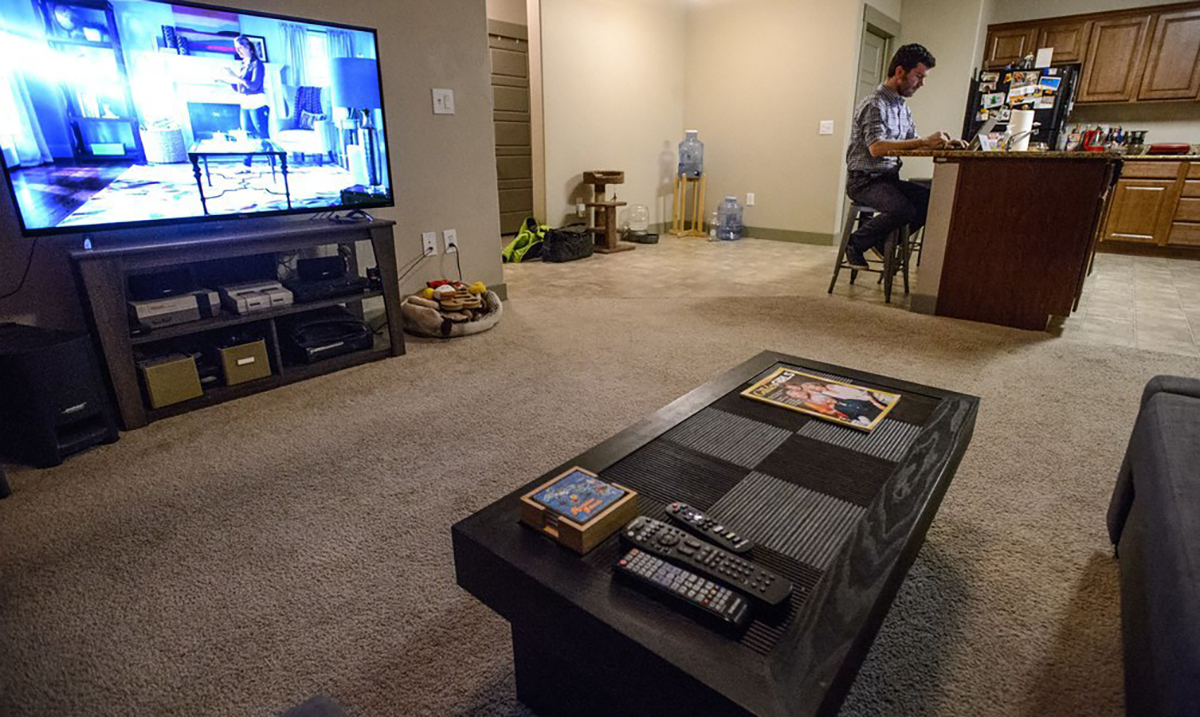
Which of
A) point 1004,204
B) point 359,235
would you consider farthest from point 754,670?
point 1004,204

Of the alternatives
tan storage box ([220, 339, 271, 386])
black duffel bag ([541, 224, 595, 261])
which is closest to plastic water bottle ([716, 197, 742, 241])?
black duffel bag ([541, 224, 595, 261])

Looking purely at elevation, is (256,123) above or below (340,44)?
below

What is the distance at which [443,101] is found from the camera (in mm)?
2984

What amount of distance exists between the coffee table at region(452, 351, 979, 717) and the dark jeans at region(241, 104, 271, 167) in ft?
6.35

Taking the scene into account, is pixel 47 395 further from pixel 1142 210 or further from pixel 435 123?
pixel 1142 210

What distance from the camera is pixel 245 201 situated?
223 cm

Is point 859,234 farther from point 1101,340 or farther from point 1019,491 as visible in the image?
point 1019,491

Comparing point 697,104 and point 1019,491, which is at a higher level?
point 697,104

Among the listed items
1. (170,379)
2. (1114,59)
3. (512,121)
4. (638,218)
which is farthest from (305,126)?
(1114,59)

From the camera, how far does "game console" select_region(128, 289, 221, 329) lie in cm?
197

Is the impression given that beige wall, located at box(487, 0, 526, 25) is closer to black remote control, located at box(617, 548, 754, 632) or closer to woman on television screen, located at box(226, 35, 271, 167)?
woman on television screen, located at box(226, 35, 271, 167)

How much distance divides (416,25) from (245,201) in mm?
1233

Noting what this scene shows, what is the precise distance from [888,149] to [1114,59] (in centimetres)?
399

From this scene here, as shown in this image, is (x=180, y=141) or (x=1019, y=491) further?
(x=180, y=141)
